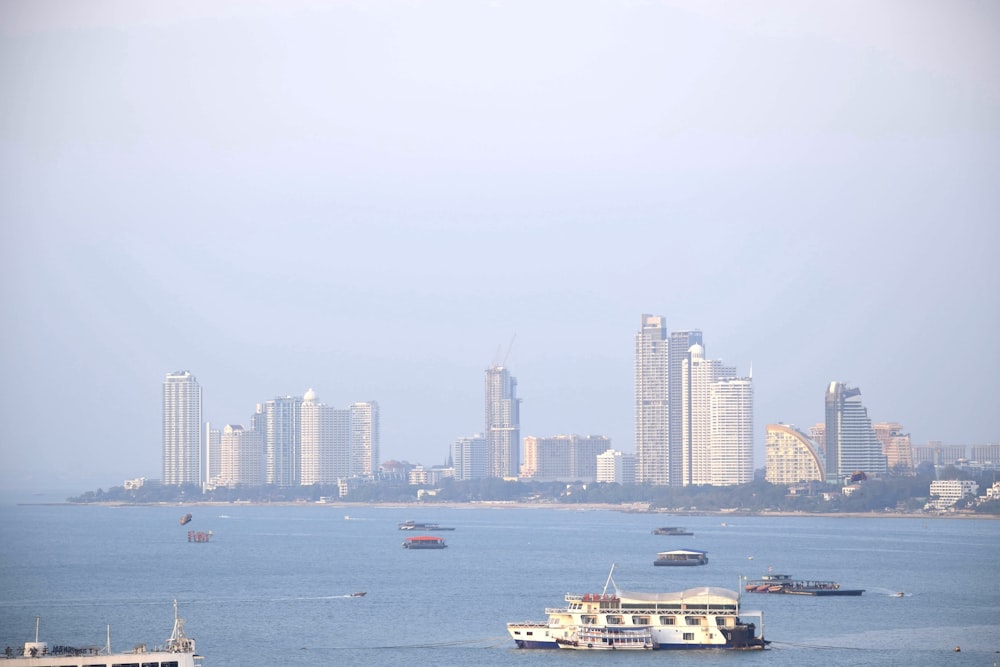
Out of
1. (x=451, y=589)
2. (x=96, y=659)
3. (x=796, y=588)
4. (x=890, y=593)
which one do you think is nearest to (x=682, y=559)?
(x=796, y=588)

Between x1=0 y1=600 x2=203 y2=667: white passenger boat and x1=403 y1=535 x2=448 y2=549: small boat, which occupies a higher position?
x1=0 y1=600 x2=203 y2=667: white passenger boat

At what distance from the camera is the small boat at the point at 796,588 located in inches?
2746

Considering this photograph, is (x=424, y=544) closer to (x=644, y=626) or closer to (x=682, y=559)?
(x=682, y=559)

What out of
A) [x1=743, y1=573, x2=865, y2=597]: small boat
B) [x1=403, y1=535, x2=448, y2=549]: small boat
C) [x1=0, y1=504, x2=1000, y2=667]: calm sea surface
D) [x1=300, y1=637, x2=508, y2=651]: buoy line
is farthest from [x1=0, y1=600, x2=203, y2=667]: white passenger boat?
[x1=403, y1=535, x2=448, y2=549]: small boat

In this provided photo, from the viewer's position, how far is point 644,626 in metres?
52.7

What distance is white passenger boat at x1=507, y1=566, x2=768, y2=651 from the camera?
52156mm

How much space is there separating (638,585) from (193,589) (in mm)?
20002

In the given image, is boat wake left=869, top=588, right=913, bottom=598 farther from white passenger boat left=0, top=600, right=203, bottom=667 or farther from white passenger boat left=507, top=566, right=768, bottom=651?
white passenger boat left=0, top=600, right=203, bottom=667

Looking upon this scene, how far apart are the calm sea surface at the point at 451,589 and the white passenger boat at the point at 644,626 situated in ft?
2.37

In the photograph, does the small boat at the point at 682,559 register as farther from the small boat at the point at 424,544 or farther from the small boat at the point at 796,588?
the small boat at the point at 424,544

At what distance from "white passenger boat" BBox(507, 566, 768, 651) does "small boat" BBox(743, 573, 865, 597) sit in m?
17.3

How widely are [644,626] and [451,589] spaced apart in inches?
850

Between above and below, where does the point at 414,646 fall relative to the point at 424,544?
below

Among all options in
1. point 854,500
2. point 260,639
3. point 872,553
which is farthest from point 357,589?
point 854,500
